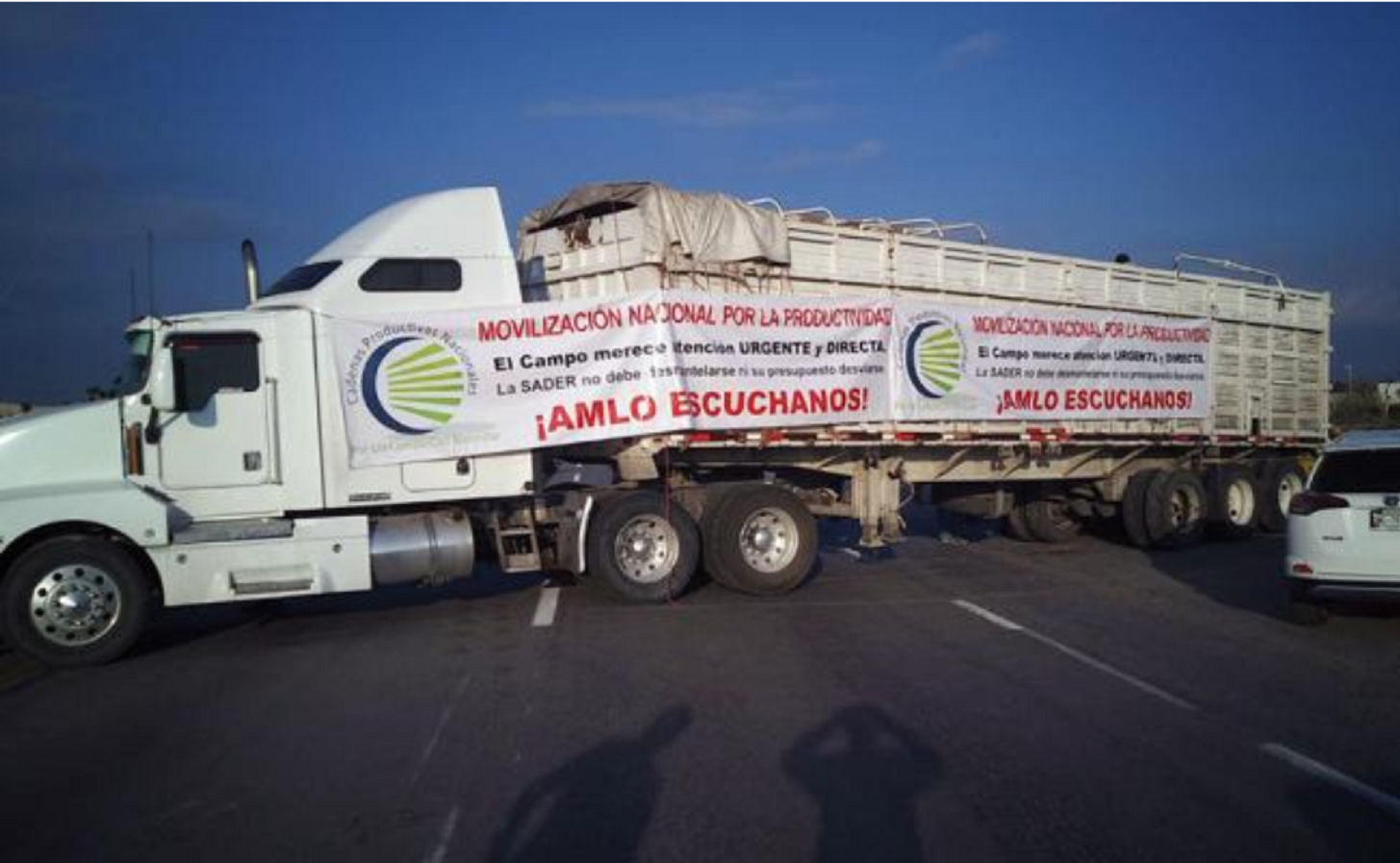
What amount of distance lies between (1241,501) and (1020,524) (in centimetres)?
300

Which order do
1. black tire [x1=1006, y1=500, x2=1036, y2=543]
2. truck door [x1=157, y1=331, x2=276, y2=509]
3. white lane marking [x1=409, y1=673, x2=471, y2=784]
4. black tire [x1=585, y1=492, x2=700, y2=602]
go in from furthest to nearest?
black tire [x1=1006, y1=500, x2=1036, y2=543] < black tire [x1=585, y1=492, x2=700, y2=602] < truck door [x1=157, y1=331, x2=276, y2=509] < white lane marking [x1=409, y1=673, x2=471, y2=784]

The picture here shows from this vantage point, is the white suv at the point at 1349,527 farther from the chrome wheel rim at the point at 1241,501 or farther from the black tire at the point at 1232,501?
the chrome wheel rim at the point at 1241,501

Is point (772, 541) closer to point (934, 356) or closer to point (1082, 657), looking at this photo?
point (934, 356)

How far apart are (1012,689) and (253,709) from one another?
489 cm

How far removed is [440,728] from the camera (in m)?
6.07

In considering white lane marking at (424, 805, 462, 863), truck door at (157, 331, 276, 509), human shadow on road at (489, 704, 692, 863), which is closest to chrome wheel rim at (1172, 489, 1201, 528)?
human shadow on road at (489, 704, 692, 863)

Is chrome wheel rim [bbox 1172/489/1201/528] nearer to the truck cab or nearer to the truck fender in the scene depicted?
the truck cab

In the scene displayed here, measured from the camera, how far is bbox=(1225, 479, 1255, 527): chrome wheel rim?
47.0 ft

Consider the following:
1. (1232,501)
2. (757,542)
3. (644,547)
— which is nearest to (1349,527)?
(757,542)

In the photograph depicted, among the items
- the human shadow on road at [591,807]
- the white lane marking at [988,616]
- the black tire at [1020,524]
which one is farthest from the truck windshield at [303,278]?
the black tire at [1020,524]

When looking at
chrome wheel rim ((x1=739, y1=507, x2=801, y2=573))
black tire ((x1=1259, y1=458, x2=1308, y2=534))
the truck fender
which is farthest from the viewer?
black tire ((x1=1259, y1=458, x2=1308, y2=534))

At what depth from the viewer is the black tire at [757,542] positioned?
33.1 feet

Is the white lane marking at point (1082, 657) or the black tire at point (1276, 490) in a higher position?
the black tire at point (1276, 490)

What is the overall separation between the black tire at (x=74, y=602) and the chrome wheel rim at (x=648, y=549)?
13.2ft
